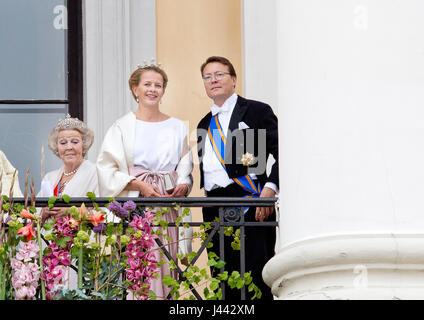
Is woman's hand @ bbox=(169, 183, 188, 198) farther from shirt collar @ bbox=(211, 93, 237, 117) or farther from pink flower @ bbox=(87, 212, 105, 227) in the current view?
pink flower @ bbox=(87, 212, 105, 227)

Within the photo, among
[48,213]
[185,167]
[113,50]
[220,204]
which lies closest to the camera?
[220,204]

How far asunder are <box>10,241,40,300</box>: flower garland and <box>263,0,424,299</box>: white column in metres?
1.46

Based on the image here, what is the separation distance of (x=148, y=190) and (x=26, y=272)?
147cm

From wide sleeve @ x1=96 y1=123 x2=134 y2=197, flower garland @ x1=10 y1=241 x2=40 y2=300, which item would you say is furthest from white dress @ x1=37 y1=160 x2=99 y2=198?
flower garland @ x1=10 y1=241 x2=40 y2=300

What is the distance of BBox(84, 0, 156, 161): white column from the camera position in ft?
38.5

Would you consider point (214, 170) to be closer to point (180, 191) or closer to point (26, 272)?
point (180, 191)

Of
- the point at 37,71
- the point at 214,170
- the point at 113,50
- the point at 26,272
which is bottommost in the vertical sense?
the point at 26,272

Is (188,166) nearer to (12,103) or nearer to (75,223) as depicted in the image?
(75,223)

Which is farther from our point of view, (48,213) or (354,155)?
(48,213)

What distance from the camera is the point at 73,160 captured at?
9.53 meters

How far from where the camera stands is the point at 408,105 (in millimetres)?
6559

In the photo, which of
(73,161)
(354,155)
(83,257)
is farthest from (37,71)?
(354,155)
